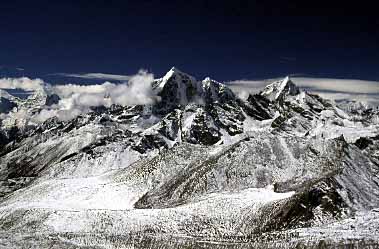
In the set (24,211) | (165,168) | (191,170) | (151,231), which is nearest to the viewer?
(151,231)

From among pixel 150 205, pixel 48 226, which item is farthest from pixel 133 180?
pixel 48 226

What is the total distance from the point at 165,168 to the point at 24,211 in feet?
181

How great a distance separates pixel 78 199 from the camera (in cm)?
17100

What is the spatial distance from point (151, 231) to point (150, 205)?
3655cm

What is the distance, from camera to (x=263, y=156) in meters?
174

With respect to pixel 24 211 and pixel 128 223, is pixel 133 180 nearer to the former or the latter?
pixel 24 211

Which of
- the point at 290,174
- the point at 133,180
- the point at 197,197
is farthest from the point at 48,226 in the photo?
the point at 290,174

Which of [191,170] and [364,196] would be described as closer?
[364,196]

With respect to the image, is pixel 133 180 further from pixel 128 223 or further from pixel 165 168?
pixel 128 223

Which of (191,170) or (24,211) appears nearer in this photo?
(24,211)

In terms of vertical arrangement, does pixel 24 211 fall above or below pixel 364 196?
below

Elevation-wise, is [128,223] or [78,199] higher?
[128,223]

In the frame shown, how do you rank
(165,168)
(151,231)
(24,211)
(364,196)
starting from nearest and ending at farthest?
1. (151,231)
2. (364,196)
3. (24,211)
4. (165,168)

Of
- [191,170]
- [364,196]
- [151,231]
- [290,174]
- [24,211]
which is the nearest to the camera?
[151,231]
